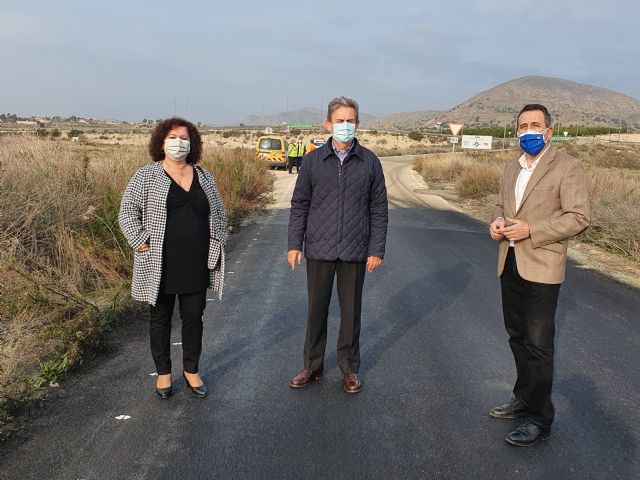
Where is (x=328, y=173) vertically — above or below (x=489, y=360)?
above

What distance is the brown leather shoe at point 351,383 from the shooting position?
13.9ft

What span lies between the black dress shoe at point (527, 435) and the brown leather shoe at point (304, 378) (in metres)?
1.51

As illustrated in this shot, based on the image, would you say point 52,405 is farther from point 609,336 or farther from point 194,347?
point 609,336

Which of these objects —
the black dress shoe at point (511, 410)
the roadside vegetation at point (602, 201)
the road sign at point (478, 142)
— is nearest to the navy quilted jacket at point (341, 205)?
the black dress shoe at point (511, 410)

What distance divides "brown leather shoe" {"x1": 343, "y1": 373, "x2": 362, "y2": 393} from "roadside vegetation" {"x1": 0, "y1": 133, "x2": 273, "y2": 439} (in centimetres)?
216

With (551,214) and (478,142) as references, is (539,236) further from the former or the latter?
(478,142)

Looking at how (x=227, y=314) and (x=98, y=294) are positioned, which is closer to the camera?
(x=227, y=314)

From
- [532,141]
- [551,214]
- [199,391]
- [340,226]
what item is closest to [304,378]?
[199,391]

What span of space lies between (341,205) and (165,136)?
1365mm

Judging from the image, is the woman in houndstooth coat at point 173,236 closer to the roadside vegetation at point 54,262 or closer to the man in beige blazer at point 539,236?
the roadside vegetation at point 54,262

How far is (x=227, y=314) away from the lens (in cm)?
609

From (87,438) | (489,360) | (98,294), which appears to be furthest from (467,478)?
(98,294)

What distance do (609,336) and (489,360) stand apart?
164cm

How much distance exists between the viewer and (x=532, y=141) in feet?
11.6
